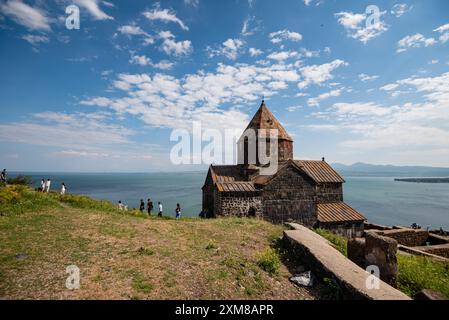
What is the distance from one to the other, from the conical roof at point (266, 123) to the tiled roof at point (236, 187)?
538 cm

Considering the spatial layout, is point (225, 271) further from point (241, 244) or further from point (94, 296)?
point (94, 296)

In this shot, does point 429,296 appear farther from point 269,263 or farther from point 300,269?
point 269,263

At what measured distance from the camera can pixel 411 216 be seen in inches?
2143

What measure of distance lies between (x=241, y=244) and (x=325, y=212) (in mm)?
13547

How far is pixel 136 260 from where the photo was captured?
7285 millimetres

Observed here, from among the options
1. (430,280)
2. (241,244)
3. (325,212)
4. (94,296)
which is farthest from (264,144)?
(94,296)

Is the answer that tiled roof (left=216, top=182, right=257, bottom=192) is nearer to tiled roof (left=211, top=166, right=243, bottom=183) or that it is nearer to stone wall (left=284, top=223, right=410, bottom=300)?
tiled roof (left=211, top=166, right=243, bottom=183)

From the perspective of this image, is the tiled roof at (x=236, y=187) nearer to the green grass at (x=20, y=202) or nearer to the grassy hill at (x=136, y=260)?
the grassy hill at (x=136, y=260)

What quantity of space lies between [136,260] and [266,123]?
1654cm

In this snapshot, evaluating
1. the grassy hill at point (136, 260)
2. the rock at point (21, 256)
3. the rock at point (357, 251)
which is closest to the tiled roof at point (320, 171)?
the grassy hill at point (136, 260)

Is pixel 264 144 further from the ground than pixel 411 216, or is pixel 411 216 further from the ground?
pixel 264 144

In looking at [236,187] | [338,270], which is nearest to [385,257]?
[338,270]

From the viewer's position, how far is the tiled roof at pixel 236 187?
17.2 m

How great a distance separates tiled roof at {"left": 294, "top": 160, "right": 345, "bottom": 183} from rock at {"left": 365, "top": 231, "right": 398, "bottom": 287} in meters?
14.4
